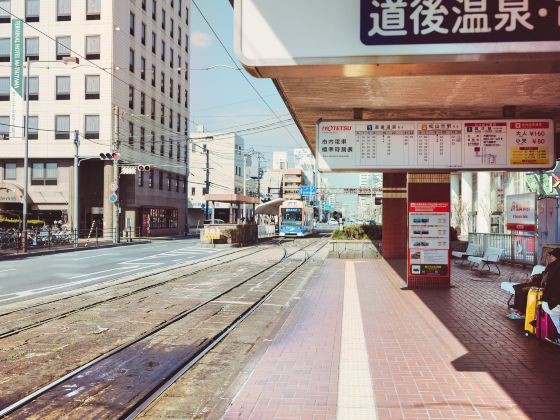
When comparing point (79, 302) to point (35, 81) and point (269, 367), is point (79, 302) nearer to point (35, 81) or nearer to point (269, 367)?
point (269, 367)

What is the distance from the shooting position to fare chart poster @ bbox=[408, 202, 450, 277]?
44.2 ft

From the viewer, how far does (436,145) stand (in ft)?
28.9

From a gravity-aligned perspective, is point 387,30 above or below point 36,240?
above

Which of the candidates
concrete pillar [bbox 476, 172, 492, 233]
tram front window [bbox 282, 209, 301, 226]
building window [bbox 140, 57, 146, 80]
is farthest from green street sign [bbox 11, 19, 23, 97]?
concrete pillar [bbox 476, 172, 492, 233]

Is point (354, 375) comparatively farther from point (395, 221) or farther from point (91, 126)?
point (91, 126)

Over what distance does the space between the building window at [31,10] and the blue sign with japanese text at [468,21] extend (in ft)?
146

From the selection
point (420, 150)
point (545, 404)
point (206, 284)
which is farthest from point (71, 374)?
point (206, 284)

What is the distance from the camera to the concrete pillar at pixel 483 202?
131ft

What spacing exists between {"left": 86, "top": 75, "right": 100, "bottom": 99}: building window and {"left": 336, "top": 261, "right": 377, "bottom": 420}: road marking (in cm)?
3591

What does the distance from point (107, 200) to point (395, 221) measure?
26.2 m

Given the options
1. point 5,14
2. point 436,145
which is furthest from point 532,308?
point 5,14

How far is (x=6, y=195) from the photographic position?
40.0 m

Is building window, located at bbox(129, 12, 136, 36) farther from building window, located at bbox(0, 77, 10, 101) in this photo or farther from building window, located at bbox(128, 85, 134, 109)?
building window, located at bbox(0, 77, 10, 101)

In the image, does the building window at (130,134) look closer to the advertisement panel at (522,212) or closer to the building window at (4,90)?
the building window at (4,90)
